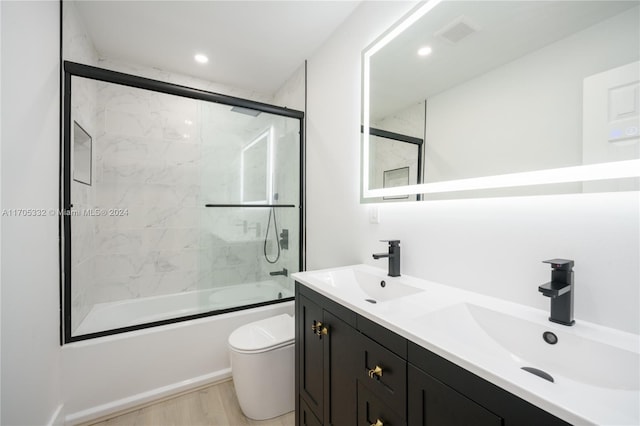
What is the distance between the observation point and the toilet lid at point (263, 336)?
60.0 inches

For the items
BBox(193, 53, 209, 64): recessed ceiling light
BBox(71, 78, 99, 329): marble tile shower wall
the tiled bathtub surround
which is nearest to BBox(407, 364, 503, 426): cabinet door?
the tiled bathtub surround

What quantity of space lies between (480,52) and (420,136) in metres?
0.40

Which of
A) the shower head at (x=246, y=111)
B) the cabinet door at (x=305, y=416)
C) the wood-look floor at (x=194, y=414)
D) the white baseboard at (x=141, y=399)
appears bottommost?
the wood-look floor at (x=194, y=414)

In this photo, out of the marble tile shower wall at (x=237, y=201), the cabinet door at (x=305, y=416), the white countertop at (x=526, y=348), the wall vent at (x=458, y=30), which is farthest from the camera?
the marble tile shower wall at (x=237, y=201)

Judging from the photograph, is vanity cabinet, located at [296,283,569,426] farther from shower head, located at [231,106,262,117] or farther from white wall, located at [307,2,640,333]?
shower head, located at [231,106,262,117]

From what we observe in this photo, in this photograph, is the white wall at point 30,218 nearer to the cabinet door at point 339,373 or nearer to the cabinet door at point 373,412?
the cabinet door at point 339,373

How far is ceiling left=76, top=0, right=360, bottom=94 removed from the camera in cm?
176

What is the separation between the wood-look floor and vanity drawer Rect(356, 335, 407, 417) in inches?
39.7

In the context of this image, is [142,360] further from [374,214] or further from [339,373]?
[374,214]

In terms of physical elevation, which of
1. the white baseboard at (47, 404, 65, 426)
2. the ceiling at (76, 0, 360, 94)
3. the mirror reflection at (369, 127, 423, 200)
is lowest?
the white baseboard at (47, 404, 65, 426)

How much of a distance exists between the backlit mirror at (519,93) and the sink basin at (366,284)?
455 mm

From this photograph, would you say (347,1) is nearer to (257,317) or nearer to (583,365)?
(583,365)

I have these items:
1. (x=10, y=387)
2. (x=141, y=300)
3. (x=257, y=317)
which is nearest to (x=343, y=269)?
(x=257, y=317)

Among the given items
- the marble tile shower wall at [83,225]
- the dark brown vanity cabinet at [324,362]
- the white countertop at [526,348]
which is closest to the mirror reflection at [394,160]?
the white countertop at [526,348]
